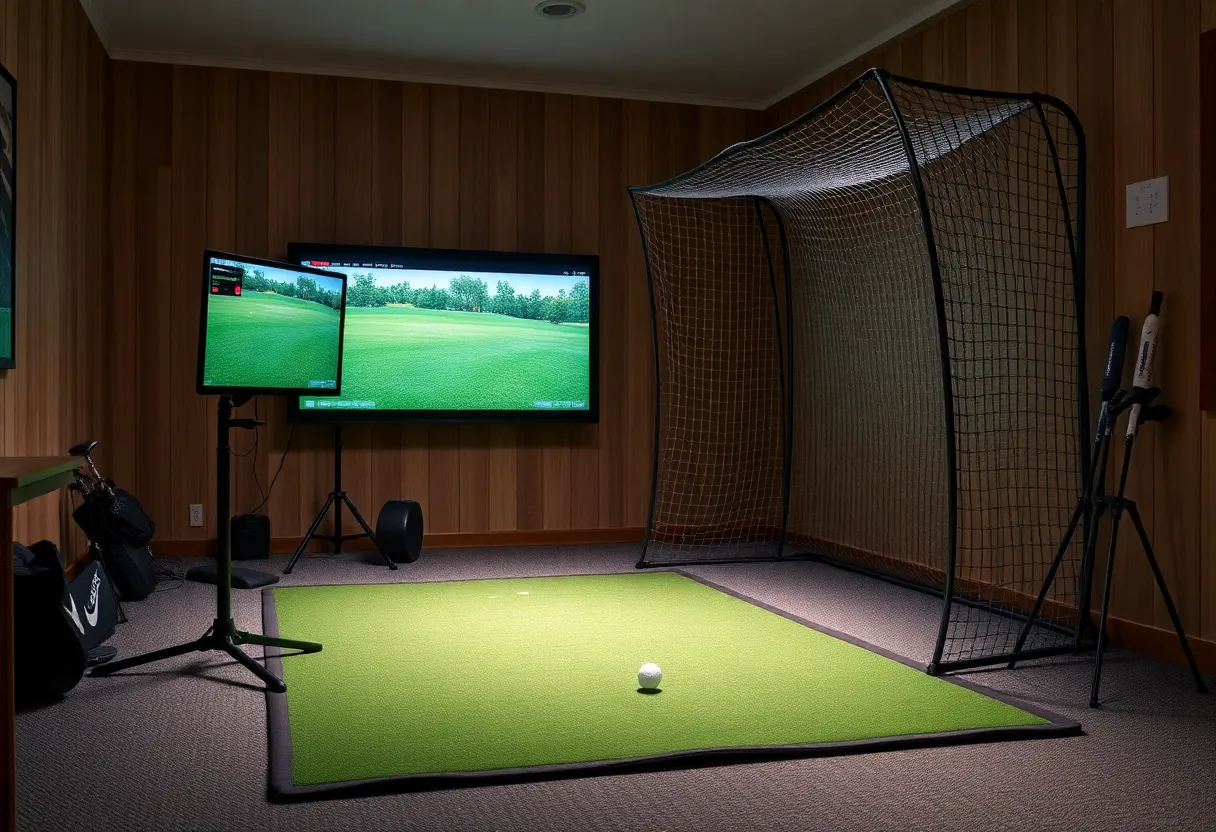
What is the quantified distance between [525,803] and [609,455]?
4113mm

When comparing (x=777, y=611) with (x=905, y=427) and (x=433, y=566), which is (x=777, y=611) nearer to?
(x=905, y=427)

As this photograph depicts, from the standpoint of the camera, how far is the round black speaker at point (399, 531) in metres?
5.31

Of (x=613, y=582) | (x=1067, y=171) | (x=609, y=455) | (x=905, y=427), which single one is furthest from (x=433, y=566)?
(x=1067, y=171)

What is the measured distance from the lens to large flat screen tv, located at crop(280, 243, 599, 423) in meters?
5.64

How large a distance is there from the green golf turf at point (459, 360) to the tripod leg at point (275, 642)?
2.36m

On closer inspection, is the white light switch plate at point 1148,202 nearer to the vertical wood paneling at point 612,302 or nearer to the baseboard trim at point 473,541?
the vertical wood paneling at point 612,302

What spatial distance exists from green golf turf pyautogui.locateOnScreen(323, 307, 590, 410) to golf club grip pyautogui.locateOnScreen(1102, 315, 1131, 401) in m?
3.16

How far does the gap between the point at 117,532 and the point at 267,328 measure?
1399 mm

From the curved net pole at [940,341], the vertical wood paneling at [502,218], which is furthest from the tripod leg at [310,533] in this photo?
the curved net pole at [940,341]

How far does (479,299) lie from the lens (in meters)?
5.88

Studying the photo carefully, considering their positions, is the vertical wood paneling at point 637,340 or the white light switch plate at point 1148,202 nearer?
the white light switch plate at point 1148,202

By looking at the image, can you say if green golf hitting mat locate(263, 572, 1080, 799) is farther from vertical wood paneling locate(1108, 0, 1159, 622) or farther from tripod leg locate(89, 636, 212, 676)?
vertical wood paneling locate(1108, 0, 1159, 622)

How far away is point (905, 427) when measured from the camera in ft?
16.2

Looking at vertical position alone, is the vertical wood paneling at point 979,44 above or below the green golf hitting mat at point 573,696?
above
